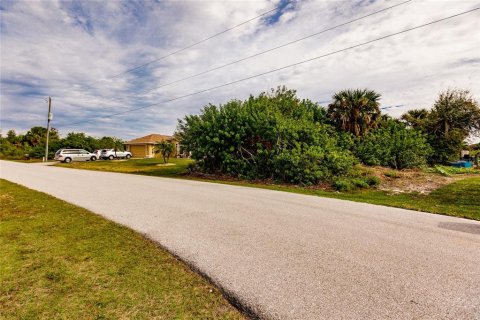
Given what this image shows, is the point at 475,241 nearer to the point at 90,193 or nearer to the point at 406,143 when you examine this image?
the point at 90,193

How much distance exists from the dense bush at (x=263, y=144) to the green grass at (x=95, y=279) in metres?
11.0

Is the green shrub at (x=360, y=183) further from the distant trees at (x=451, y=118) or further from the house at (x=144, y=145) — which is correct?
the house at (x=144, y=145)

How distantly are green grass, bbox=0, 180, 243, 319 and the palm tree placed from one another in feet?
71.9

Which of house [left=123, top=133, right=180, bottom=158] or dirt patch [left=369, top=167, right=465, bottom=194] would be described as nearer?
dirt patch [left=369, top=167, right=465, bottom=194]

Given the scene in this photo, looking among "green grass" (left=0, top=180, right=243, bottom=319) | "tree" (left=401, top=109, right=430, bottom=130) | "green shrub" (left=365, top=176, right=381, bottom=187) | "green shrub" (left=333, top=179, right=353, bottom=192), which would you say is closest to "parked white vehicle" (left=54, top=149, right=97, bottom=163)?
"green grass" (left=0, top=180, right=243, bottom=319)

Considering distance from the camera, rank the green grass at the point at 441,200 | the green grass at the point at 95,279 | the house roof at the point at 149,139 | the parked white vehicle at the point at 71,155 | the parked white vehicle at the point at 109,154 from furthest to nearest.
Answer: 1. the house roof at the point at 149,139
2. the parked white vehicle at the point at 109,154
3. the parked white vehicle at the point at 71,155
4. the green grass at the point at 441,200
5. the green grass at the point at 95,279

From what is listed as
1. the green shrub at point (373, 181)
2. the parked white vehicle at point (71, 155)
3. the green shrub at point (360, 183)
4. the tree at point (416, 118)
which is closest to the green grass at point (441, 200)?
the green shrub at point (360, 183)

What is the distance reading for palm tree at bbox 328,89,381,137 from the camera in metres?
23.4

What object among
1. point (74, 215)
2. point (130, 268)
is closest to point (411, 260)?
point (130, 268)

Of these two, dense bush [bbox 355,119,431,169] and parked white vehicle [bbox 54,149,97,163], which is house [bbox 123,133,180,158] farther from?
dense bush [bbox 355,119,431,169]

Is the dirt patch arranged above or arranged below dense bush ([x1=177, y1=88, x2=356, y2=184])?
below

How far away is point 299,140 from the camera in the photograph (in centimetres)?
1675

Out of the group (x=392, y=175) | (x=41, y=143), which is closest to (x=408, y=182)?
(x=392, y=175)

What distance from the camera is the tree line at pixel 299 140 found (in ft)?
49.5
